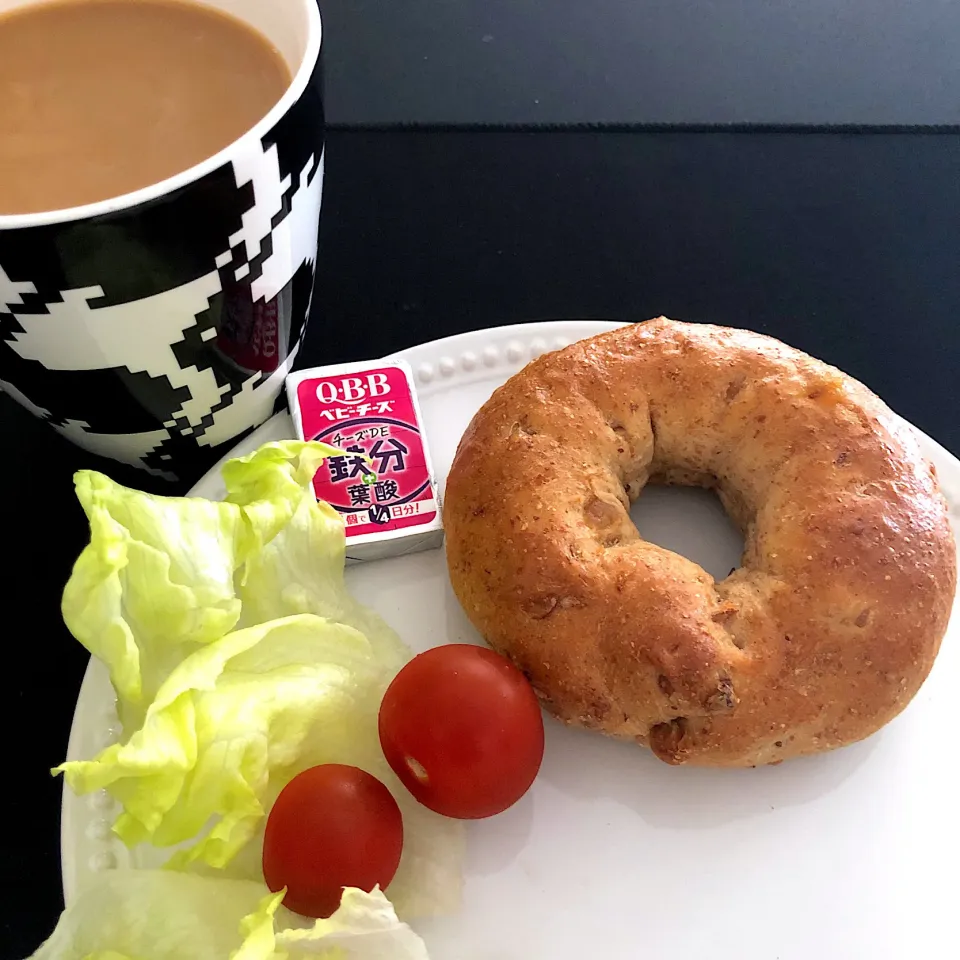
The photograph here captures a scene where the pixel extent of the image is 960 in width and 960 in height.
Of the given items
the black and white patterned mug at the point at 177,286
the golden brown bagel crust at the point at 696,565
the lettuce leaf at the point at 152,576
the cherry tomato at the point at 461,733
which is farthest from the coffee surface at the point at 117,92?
the cherry tomato at the point at 461,733

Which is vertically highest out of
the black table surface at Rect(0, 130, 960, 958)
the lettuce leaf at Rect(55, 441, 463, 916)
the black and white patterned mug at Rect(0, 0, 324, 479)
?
the black and white patterned mug at Rect(0, 0, 324, 479)

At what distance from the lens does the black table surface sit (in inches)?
47.0

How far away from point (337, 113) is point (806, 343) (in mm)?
705

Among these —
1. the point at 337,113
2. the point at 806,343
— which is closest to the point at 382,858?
the point at 806,343

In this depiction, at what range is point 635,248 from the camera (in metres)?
1.28

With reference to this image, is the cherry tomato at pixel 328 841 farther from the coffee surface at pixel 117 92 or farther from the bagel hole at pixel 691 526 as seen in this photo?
the coffee surface at pixel 117 92

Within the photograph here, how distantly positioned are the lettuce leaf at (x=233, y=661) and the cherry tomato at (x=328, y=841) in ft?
0.12

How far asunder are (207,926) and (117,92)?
0.72m


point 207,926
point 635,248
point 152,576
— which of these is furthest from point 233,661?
point 635,248

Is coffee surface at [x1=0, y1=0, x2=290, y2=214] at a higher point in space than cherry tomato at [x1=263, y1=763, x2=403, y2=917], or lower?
higher

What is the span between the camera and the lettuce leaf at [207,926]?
0.76 m

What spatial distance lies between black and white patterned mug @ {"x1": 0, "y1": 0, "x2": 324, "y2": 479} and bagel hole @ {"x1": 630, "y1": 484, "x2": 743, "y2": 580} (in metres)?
0.42

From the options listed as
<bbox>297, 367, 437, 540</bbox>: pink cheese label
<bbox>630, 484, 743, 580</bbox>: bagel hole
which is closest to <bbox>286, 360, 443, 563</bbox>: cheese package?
<bbox>297, 367, 437, 540</bbox>: pink cheese label

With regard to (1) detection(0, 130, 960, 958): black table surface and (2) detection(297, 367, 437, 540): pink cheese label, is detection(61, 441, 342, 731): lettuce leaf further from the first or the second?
(1) detection(0, 130, 960, 958): black table surface
